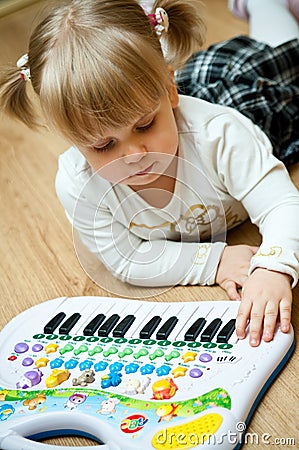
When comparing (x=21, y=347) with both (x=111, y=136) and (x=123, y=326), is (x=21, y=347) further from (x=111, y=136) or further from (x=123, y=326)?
(x=111, y=136)

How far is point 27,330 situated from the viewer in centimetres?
93

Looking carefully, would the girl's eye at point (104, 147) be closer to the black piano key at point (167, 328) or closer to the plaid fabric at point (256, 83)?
the black piano key at point (167, 328)

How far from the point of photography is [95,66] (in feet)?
2.68

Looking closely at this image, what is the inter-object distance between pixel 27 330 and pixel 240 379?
12.8 inches

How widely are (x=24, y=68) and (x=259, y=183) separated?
37 centimetres

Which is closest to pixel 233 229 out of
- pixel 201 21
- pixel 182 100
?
pixel 182 100

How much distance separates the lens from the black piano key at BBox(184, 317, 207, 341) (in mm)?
845

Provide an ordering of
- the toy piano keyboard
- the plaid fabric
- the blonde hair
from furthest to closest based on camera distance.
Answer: the plaid fabric → the blonde hair → the toy piano keyboard

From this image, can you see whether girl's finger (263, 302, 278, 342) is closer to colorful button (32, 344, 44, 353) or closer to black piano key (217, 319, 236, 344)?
black piano key (217, 319, 236, 344)

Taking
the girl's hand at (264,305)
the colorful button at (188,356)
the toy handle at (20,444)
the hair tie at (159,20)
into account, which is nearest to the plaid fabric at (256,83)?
the hair tie at (159,20)

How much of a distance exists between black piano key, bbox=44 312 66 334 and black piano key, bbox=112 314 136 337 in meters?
0.09

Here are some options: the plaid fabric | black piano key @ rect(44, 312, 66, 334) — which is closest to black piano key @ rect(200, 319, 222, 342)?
black piano key @ rect(44, 312, 66, 334)

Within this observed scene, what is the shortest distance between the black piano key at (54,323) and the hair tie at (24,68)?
332mm

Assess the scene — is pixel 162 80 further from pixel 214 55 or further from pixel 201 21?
pixel 214 55
